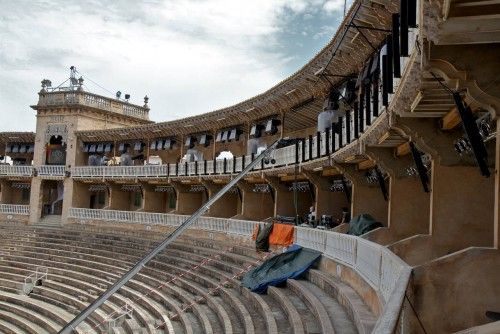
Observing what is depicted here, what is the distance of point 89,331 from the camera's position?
56.5ft

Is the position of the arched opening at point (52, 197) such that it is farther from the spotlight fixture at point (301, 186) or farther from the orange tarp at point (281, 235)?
the orange tarp at point (281, 235)

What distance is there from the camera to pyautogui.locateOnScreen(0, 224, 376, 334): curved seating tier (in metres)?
10.7

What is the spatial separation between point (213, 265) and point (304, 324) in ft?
32.1

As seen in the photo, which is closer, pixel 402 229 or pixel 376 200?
pixel 402 229

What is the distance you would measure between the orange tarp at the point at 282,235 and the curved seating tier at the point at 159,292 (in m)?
0.85

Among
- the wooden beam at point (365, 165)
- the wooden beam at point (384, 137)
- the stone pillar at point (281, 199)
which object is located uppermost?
the wooden beam at point (384, 137)

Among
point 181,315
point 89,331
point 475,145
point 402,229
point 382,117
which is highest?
point 382,117

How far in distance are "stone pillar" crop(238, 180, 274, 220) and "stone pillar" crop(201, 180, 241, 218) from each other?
2.72 m

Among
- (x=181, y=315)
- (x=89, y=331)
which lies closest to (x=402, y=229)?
(x=181, y=315)

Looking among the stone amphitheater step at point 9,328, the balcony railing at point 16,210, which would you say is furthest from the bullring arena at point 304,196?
the balcony railing at point 16,210

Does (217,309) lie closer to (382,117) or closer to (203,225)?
(382,117)

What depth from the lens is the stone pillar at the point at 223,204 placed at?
2956cm

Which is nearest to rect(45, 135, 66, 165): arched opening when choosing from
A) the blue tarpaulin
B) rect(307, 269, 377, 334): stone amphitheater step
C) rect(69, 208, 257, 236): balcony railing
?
rect(69, 208, 257, 236): balcony railing

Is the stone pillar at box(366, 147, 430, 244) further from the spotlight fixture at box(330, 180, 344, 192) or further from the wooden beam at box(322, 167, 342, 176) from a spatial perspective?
the spotlight fixture at box(330, 180, 344, 192)
